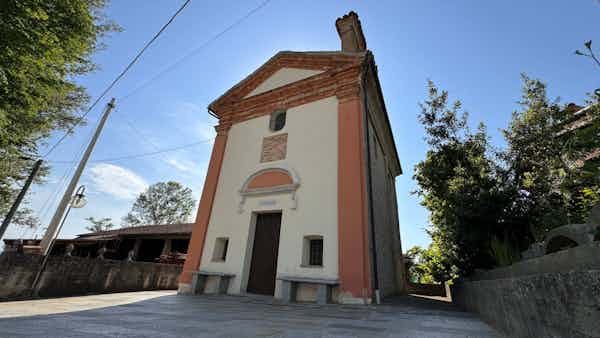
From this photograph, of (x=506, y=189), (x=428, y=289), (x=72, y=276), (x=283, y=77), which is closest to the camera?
(x=506, y=189)

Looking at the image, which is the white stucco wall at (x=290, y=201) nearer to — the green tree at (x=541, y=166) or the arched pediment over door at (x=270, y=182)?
the arched pediment over door at (x=270, y=182)

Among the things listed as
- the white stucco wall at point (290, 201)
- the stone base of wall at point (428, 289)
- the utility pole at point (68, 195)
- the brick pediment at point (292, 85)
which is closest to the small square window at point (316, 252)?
the white stucco wall at point (290, 201)

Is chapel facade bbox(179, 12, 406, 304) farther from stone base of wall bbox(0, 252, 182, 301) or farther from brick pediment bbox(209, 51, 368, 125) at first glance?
stone base of wall bbox(0, 252, 182, 301)

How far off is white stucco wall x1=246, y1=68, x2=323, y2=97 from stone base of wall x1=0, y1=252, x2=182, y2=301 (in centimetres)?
818

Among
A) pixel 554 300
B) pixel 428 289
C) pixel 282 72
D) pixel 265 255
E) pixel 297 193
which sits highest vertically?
pixel 282 72

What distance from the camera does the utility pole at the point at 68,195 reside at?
8594mm

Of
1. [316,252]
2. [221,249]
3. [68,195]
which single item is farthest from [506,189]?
[68,195]

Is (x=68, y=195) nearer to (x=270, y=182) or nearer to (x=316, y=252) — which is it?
(x=270, y=182)

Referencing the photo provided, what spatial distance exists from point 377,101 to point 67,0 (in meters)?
10.7

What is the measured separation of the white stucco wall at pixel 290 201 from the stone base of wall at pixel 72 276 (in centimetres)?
339

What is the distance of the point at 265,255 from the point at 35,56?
801cm

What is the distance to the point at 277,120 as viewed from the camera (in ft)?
31.1

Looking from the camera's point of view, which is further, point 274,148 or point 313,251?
point 274,148

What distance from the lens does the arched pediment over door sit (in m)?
7.37
